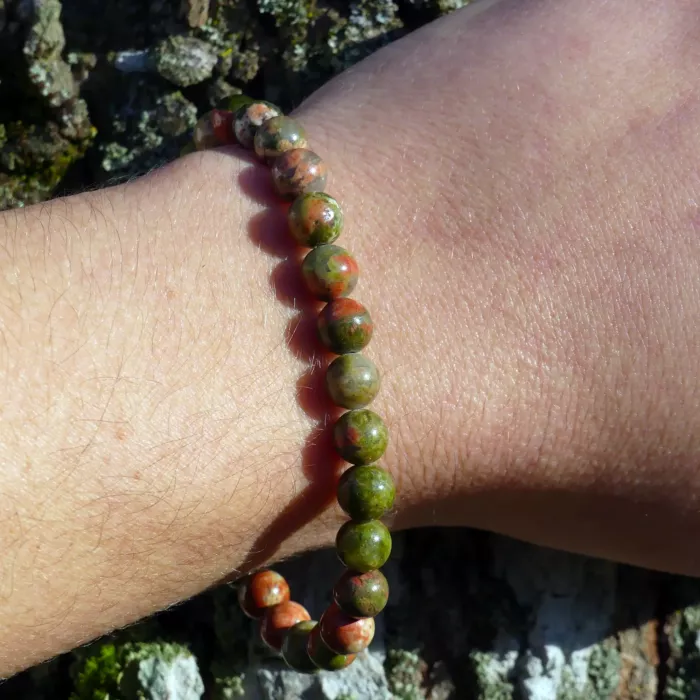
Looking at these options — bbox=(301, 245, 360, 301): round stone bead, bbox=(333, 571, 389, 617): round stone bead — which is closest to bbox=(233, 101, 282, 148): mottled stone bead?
bbox=(301, 245, 360, 301): round stone bead

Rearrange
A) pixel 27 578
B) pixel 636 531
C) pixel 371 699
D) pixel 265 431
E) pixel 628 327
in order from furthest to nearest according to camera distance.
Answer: pixel 371 699 → pixel 636 531 → pixel 628 327 → pixel 265 431 → pixel 27 578

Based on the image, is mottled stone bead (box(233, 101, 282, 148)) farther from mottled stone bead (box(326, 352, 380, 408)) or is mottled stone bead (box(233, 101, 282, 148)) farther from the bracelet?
mottled stone bead (box(326, 352, 380, 408))

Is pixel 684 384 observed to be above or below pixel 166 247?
below

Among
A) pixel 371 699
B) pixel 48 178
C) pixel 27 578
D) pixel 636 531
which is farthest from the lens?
pixel 48 178

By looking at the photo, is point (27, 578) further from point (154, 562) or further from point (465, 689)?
point (465, 689)

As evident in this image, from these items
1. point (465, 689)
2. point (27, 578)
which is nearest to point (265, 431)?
point (27, 578)

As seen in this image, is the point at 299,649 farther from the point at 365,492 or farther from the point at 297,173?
the point at 297,173

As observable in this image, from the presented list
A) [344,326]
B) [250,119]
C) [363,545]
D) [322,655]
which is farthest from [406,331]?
[322,655]
